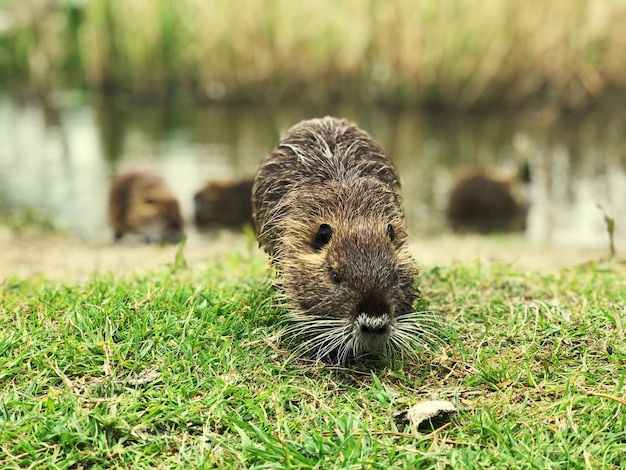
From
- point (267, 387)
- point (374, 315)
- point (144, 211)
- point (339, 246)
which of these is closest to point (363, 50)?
point (144, 211)

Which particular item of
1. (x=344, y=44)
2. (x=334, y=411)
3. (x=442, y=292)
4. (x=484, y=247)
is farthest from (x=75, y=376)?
(x=344, y=44)

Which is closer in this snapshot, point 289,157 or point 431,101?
point 289,157

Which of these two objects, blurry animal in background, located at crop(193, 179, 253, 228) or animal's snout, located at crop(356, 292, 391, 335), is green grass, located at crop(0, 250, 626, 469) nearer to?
animal's snout, located at crop(356, 292, 391, 335)

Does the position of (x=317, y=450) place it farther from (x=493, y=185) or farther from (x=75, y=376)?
(x=493, y=185)

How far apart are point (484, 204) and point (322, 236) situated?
17.2 feet

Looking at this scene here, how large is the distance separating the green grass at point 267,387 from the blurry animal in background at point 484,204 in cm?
455

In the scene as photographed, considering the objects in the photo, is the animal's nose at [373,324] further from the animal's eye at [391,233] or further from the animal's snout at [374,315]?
the animal's eye at [391,233]

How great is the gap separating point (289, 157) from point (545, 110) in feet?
31.0

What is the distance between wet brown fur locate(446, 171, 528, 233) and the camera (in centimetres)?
767

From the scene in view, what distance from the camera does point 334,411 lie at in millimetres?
2254

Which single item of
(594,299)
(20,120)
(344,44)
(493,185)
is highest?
(344,44)

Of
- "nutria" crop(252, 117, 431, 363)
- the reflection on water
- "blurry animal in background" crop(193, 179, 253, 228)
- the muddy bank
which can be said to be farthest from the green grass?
"blurry animal in background" crop(193, 179, 253, 228)

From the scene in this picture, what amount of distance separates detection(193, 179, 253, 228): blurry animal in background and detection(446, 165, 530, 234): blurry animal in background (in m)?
2.22

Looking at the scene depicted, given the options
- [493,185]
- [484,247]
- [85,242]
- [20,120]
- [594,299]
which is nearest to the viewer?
[594,299]
